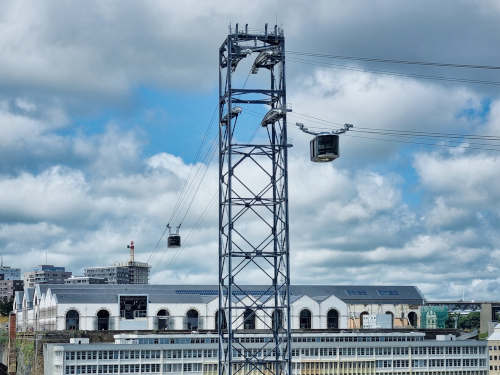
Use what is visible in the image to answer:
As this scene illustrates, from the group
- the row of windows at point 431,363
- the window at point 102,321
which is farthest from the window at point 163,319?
the row of windows at point 431,363

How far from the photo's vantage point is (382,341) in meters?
123

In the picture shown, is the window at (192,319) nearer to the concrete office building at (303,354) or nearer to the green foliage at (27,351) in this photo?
the concrete office building at (303,354)

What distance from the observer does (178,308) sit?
13988cm

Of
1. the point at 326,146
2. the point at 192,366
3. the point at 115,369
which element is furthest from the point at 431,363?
the point at 326,146

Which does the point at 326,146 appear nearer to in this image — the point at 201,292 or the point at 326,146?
the point at 326,146

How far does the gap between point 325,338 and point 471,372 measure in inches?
895

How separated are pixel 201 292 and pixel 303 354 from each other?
3433 centimetres

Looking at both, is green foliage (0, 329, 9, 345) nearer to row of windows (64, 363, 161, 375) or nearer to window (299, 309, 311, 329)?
window (299, 309, 311, 329)

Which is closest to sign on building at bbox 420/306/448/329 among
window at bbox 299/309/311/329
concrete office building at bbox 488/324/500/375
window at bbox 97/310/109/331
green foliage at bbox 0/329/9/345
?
concrete office building at bbox 488/324/500/375

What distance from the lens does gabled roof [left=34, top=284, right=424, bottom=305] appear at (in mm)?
137750

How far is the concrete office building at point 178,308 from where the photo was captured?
445 ft

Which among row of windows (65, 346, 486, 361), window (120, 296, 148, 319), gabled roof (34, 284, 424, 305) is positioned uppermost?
gabled roof (34, 284, 424, 305)

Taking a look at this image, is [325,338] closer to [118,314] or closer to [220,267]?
[118,314]

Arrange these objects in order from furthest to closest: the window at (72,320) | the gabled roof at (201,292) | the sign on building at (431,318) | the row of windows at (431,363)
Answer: the sign on building at (431,318), the gabled roof at (201,292), the window at (72,320), the row of windows at (431,363)
